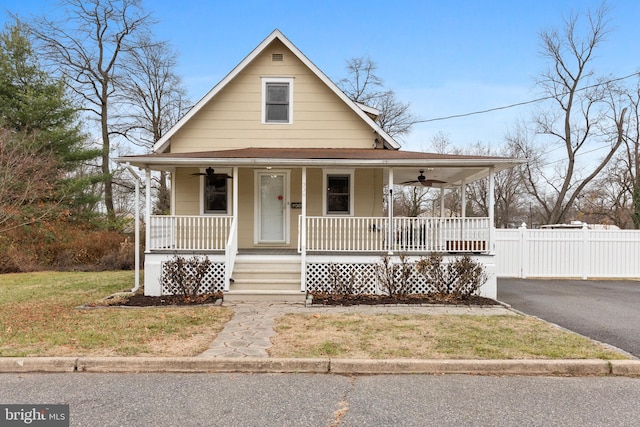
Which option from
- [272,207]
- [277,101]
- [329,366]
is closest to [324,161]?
[272,207]

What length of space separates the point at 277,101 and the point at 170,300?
6527 mm

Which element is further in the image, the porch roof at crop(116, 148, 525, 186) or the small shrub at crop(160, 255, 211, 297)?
the porch roof at crop(116, 148, 525, 186)

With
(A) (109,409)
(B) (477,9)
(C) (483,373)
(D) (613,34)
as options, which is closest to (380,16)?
(B) (477,9)

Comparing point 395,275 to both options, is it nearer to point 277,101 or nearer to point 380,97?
point 277,101

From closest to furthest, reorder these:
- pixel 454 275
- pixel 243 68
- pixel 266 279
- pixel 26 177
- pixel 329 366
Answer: pixel 329 366, pixel 454 275, pixel 266 279, pixel 243 68, pixel 26 177

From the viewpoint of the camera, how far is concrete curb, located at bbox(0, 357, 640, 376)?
4.54 meters

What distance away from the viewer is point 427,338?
18.5 ft

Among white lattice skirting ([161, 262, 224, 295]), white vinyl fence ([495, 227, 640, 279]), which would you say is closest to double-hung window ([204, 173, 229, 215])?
white lattice skirting ([161, 262, 224, 295])

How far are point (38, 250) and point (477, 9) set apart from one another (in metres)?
21.5

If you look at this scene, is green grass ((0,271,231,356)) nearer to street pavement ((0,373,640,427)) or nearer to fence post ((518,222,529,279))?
street pavement ((0,373,640,427))

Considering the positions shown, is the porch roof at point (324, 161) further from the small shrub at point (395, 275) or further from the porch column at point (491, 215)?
the small shrub at point (395, 275)

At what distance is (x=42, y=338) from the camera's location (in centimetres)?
546

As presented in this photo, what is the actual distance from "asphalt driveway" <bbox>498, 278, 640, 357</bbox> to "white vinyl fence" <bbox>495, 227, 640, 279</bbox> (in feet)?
1.54

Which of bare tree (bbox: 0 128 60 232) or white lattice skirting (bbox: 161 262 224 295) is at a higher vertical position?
bare tree (bbox: 0 128 60 232)
